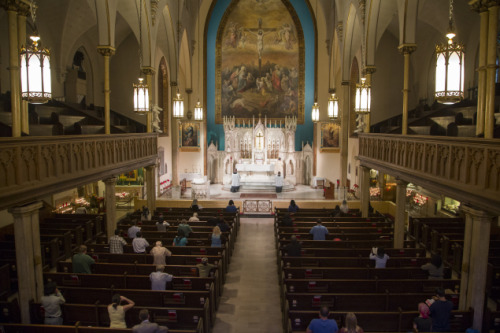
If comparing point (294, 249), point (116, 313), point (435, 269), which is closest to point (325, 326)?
point (116, 313)

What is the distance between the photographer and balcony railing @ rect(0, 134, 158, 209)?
7.65 metres

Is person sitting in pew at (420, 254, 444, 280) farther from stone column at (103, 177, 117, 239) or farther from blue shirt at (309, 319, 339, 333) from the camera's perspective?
stone column at (103, 177, 117, 239)

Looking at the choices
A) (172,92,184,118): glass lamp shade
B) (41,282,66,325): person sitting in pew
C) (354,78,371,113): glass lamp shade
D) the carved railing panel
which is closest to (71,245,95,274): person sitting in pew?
(41,282,66,325): person sitting in pew

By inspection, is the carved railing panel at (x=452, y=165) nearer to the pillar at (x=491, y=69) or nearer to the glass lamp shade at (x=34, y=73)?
the pillar at (x=491, y=69)

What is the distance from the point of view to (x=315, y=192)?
25438 mm

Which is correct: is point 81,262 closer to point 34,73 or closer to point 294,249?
point 34,73

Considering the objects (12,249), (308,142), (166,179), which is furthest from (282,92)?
(12,249)

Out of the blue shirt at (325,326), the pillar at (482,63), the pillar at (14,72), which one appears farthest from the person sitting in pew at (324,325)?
the pillar at (14,72)

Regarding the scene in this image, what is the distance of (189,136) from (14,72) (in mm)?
19880

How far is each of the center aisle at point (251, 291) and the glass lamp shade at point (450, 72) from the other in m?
6.33

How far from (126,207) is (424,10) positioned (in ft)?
64.8

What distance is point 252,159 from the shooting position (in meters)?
27.5

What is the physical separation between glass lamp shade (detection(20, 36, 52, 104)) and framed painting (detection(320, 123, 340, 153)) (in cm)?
2180

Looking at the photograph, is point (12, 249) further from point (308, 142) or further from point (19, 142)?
point (308, 142)
